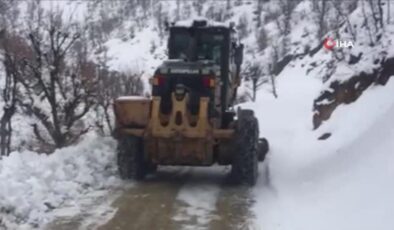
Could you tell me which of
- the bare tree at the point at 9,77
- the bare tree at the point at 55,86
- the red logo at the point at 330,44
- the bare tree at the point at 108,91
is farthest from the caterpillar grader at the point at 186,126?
the red logo at the point at 330,44

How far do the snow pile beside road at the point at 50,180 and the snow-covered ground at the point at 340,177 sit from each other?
2823mm

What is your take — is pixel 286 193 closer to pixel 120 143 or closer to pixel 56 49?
pixel 120 143

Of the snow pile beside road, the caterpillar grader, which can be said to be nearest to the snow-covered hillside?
the snow pile beside road

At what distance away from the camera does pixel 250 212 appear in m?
9.51

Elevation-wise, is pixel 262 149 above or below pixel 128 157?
below

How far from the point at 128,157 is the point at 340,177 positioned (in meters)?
3.79

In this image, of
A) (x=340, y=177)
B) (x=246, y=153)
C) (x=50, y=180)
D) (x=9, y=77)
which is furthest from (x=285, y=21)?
(x=50, y=180)

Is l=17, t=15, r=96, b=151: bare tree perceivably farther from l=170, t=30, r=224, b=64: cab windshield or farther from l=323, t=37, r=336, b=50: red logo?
l=323, t=37, r=336, b=50: red logo

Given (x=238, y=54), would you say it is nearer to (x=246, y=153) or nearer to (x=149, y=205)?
(x=246, y=153)

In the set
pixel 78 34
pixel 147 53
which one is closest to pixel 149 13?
pixel 147 53

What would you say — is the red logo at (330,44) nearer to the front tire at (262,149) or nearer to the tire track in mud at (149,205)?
the front tire at (262,149)

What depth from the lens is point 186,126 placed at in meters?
11.4

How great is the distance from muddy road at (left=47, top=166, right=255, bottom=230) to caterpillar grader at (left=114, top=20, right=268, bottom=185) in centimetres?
43

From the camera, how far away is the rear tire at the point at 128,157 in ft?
38.3
